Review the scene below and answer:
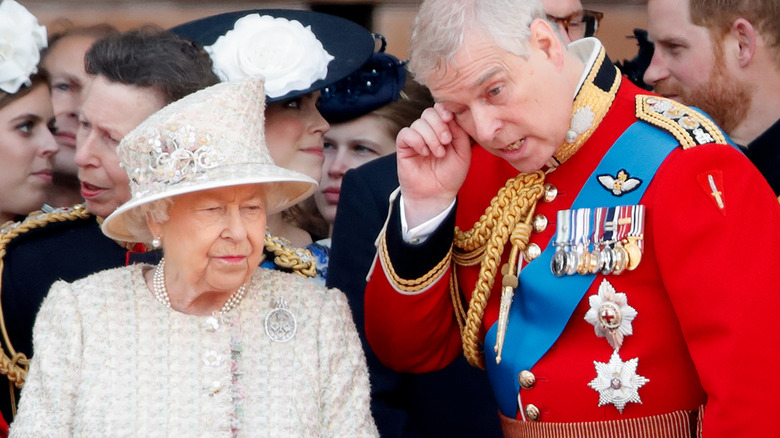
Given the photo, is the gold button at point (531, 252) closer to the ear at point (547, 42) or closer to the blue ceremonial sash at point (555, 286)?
the blue ceremonial sash at point (555, 286)

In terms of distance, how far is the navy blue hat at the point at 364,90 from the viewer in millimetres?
3740

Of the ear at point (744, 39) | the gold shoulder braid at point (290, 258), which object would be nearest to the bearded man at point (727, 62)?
the ear at point (744, 39)

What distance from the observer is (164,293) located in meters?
2.64

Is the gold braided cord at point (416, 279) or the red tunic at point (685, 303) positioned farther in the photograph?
the gold braided cord at point (416, 279)

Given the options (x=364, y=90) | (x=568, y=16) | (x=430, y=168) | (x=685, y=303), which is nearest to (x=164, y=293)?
(x=430, y=168)

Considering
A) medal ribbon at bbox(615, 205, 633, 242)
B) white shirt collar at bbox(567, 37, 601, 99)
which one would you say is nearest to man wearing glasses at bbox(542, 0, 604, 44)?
white shirt collar at bbox(567, 37, 601, 99)

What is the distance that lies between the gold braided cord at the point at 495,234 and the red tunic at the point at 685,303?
0.13 ft

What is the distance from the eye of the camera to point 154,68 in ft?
9.65

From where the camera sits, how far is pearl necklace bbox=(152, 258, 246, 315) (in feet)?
8.65

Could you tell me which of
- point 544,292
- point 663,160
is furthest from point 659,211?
point 544,292

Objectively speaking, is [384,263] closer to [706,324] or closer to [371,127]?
[706,324]

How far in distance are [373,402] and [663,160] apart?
1.04 meters

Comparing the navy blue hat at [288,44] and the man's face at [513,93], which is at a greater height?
the man's face at [513,93]

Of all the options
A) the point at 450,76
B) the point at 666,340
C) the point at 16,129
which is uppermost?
the point at 450,76
